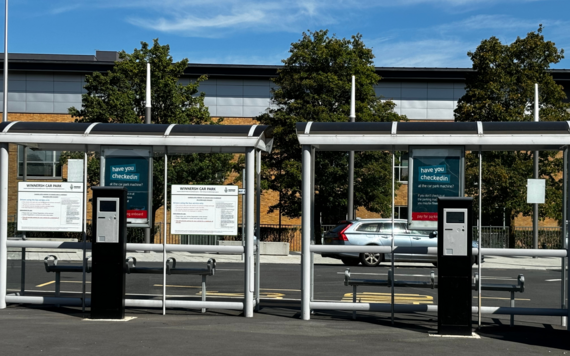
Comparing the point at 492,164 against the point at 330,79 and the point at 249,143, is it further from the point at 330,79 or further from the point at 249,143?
the point at 249,143

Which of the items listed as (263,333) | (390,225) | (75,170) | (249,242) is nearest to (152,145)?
(75,170)

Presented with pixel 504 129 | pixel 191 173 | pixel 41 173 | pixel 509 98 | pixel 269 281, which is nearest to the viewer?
pixel 504 129

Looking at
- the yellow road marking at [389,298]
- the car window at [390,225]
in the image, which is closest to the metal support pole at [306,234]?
the yellow road marking at [389,298]

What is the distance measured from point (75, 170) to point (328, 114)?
16860 mm

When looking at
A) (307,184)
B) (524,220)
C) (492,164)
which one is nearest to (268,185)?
(492,164)

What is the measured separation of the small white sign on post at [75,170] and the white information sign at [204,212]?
175 centimetres

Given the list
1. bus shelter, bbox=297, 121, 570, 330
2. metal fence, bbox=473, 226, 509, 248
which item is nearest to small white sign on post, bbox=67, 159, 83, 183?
bus shelter, bbox=297, 121, 570, 330

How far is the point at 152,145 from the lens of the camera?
1065 cm

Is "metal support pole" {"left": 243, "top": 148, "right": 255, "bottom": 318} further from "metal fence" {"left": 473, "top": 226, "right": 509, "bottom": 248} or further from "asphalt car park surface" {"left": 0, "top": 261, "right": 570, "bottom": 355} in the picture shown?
"metal fence" {"left": 473, "top": 226, "right": 509, "bottom": 248}

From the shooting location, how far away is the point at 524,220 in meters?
37.1

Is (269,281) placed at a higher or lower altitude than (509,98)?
lower

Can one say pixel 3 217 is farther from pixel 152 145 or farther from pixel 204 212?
pixel 204 212

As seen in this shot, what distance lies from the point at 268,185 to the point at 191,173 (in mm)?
4658

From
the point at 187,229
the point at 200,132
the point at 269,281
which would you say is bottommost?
the point at 269,281
